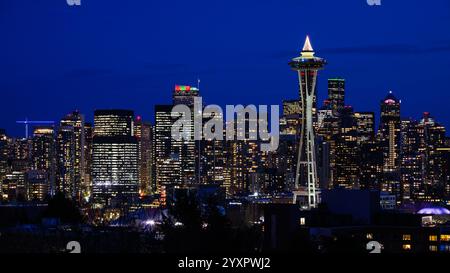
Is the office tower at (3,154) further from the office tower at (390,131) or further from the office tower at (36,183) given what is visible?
the office tower at (390,131)

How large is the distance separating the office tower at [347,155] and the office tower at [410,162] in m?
2.71

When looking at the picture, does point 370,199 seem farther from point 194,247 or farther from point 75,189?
point 75,189

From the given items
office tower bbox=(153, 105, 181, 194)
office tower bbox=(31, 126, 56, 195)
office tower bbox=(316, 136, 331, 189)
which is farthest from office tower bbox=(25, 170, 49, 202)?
office tower bbox=(316, 136, 331, 189)

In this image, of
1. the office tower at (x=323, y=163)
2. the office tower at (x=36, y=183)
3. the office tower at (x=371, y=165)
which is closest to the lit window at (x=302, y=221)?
the office tower at (x=36, y=183)

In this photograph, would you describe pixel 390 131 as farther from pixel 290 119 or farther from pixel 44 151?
pixel 44 151

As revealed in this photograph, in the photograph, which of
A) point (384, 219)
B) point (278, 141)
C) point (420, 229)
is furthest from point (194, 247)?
point (278, 141)

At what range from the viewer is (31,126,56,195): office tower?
55406 millimetres

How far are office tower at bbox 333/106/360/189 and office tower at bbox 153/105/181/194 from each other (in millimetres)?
9454

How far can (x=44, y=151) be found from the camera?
57.7 m

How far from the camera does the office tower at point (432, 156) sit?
6078cm

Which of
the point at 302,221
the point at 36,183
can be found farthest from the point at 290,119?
the point at 302,221

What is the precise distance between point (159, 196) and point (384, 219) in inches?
1069

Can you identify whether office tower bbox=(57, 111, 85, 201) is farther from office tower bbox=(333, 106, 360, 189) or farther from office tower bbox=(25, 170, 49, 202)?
office tower bbox=(333, 106, 360, 189)

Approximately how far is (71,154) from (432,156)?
21130 mm
